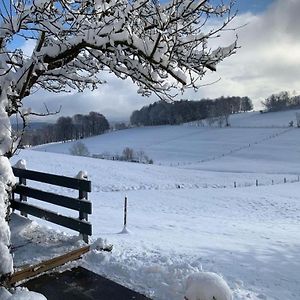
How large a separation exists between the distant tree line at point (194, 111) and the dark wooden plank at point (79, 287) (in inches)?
4217

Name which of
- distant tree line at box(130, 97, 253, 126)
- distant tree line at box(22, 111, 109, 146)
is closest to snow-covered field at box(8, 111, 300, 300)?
distant tree line at box(130, 97, 253, 126)

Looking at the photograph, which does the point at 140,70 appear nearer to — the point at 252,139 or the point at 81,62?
the point at 81,62

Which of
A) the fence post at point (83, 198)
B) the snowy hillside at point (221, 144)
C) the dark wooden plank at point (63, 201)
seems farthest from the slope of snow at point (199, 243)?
the snowy hillside at point (221, 144)

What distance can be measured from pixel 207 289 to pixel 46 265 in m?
3.10

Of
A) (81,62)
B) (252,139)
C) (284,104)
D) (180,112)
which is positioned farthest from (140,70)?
(284,104)

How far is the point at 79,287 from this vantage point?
16.2ft

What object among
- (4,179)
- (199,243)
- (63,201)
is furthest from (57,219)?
(199,243)

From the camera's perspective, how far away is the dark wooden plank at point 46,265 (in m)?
5.08

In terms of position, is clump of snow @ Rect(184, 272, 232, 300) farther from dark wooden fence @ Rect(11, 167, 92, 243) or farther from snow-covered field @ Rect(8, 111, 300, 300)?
dark wooden fence @ Rect(11, 167, 92, 243)

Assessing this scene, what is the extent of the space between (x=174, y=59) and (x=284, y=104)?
140 meters

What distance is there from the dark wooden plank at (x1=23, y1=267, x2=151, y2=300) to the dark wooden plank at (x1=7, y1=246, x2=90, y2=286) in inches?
4.1

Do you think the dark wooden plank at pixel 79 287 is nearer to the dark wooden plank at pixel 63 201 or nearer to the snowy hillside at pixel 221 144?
the dark wooden plank at pixel 63 201

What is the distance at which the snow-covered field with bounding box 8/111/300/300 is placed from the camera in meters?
5.69

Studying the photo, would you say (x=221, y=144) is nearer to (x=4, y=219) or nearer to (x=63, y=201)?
(x=63, y=201)
